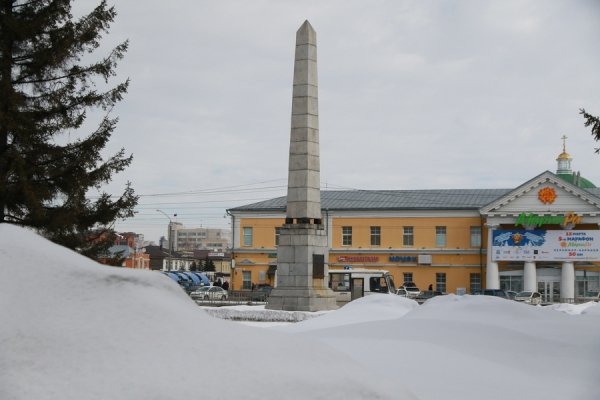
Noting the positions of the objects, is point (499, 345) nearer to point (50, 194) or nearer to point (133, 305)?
point (133, 305)

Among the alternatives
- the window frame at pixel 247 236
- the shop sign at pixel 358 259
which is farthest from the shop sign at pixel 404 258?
the window frame at pixel 247 236

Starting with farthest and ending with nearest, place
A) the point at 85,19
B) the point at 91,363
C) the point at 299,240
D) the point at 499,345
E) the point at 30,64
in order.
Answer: the point at 299,240 → the point at 85,19 → the point at 30,64 → the point at 499,345 → the point at 91,363

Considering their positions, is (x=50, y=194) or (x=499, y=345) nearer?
(x=499, y=345)

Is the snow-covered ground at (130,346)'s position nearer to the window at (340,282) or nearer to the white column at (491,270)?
the window at (340,282)

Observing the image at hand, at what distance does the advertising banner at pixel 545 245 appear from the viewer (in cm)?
4725

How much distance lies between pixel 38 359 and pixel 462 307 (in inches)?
179

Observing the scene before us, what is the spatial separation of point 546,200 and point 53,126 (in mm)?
37161

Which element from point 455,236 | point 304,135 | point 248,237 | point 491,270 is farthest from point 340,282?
point 248,237

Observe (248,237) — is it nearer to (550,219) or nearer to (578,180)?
(550,219)

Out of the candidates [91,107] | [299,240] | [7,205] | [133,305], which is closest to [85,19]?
[91,107]

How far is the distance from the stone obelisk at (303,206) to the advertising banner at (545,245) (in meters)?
25.5

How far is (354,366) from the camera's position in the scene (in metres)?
2.77

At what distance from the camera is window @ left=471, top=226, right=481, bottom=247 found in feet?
165

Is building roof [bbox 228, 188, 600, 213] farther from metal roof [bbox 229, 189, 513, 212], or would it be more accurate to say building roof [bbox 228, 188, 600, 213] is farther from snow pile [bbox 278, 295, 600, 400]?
snow pile [bbox 278, 295, 600, 400]
